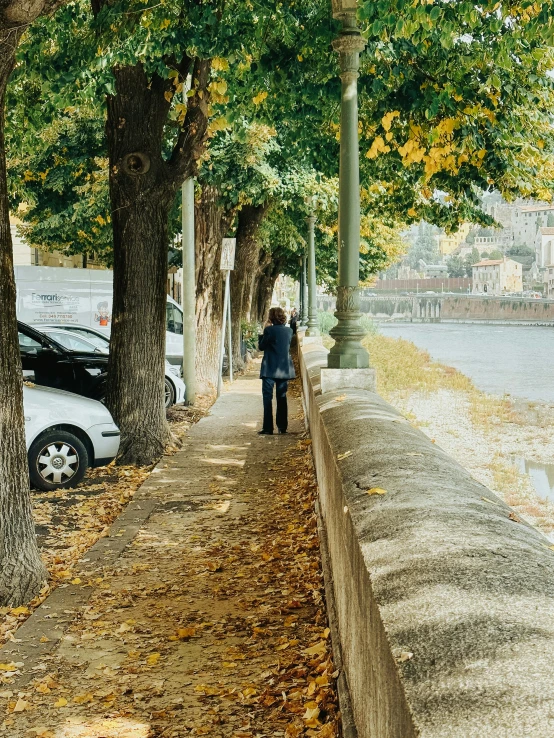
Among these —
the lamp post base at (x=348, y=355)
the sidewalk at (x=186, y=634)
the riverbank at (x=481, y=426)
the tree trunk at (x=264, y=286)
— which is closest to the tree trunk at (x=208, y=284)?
the riverbank at (x=481, y=426)

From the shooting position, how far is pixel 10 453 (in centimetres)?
616

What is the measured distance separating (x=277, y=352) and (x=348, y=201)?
17.5 ft

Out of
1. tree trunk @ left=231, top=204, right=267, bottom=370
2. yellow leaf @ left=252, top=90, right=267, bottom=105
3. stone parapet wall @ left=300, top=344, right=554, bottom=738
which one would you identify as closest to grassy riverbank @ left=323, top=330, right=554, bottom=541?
tree trunk @ left=231, top=204, right=267, bottom=370

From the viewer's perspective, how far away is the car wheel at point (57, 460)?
9.88 meters

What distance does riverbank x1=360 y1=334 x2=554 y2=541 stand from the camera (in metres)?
15.2

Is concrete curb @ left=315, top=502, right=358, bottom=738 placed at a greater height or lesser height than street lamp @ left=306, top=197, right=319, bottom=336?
lesser

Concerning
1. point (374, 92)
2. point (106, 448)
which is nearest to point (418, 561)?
point (106, 448)

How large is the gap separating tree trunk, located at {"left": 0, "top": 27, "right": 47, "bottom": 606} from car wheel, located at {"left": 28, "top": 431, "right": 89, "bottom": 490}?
357cm

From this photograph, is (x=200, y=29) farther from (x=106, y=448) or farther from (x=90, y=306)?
(x=90, y=306)

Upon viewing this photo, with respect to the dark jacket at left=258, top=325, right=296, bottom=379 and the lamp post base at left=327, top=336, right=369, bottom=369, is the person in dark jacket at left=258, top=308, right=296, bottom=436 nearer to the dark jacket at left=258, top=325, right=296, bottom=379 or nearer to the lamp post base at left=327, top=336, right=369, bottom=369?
the dark jacket at left=258, top=325, right=296, bottom=379

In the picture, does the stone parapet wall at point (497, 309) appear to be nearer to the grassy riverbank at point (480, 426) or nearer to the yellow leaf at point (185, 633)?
the grassy riverbank at point (480, 426)

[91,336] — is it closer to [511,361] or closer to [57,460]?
[57,460]

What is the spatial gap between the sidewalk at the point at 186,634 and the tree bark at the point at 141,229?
2464 millimetres

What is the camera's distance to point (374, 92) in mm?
11516
